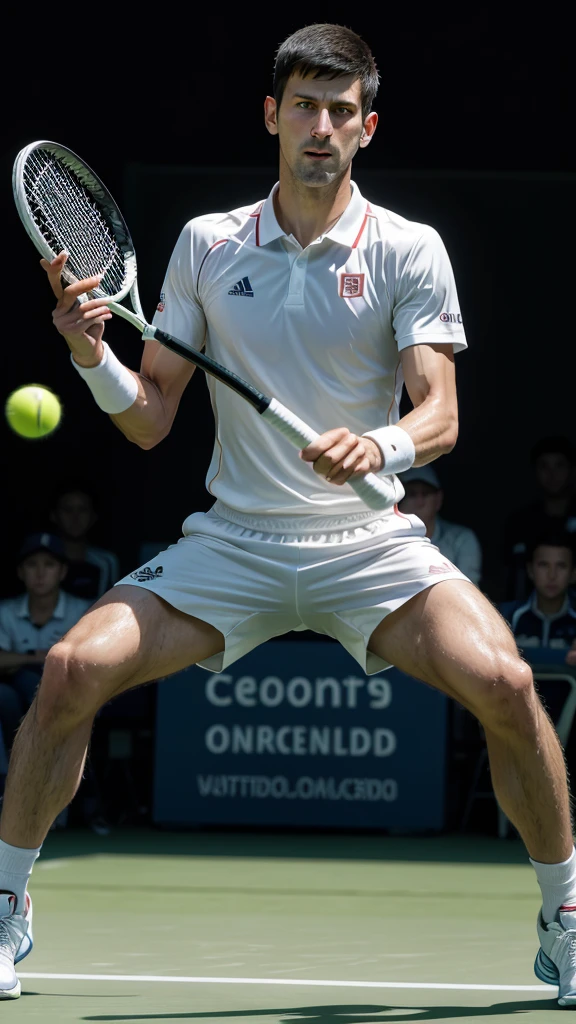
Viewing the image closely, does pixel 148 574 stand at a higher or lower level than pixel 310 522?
lower

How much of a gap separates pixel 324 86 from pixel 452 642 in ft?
4.38

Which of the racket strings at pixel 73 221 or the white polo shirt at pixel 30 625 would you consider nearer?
the racket strings at pixel 73 221

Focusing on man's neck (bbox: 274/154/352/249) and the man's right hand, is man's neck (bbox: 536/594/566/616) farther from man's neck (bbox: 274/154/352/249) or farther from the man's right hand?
the man's right hand

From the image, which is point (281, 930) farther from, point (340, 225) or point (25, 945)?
point (340, 225)

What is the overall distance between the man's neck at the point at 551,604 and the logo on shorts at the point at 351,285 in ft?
13.5

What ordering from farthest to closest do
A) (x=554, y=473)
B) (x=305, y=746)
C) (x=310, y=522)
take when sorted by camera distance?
(x=554, y=473) → (x=305, y=746) → (x=310, y=522)

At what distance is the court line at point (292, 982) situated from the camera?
170 inches

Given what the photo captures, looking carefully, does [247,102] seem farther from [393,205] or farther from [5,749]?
[5,749]

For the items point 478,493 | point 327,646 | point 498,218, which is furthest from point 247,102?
point 327,646

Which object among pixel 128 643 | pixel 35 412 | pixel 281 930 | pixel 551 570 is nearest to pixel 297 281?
pixel 128 643

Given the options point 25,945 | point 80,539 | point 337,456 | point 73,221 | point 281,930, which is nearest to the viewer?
point 337,456

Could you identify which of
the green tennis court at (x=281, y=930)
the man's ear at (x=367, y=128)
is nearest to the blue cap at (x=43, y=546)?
the green tennis court at (x=281, y=930)

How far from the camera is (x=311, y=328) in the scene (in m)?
4.25

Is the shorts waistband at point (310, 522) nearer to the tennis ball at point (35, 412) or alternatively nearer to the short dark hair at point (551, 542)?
the tennis ball at point (35, 412)
